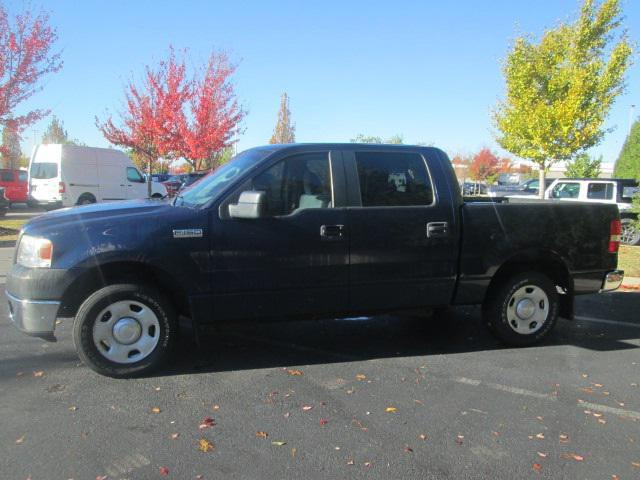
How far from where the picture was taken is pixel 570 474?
9.93 ft

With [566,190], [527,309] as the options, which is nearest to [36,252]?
[527,309]

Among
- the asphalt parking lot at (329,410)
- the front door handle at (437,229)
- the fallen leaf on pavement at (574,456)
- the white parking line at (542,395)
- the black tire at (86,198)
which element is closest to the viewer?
the asphalt parking lot at (329,410)

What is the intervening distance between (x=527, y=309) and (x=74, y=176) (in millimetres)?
17013

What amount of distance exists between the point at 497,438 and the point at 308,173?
2.49 metres

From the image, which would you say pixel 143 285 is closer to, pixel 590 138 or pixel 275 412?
pixel 275 412

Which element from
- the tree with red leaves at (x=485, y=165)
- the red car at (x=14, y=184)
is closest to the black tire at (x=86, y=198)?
the red car at (x=14, y=184)

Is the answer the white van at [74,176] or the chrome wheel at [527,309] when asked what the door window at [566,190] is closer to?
the chrome wheel at [527,309]

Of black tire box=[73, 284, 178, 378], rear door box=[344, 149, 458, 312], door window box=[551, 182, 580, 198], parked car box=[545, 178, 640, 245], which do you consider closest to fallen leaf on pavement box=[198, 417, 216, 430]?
black tire box=[73, 284, 178, 378]

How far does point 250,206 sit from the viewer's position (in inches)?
165

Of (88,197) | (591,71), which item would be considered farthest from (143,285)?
(88,197)

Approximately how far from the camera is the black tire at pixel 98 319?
13.6ft

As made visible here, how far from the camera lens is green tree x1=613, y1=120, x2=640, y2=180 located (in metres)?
23.1

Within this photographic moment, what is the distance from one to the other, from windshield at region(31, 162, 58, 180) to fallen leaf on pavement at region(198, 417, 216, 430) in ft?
56.1

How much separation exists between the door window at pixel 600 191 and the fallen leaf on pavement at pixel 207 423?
1385 cm
